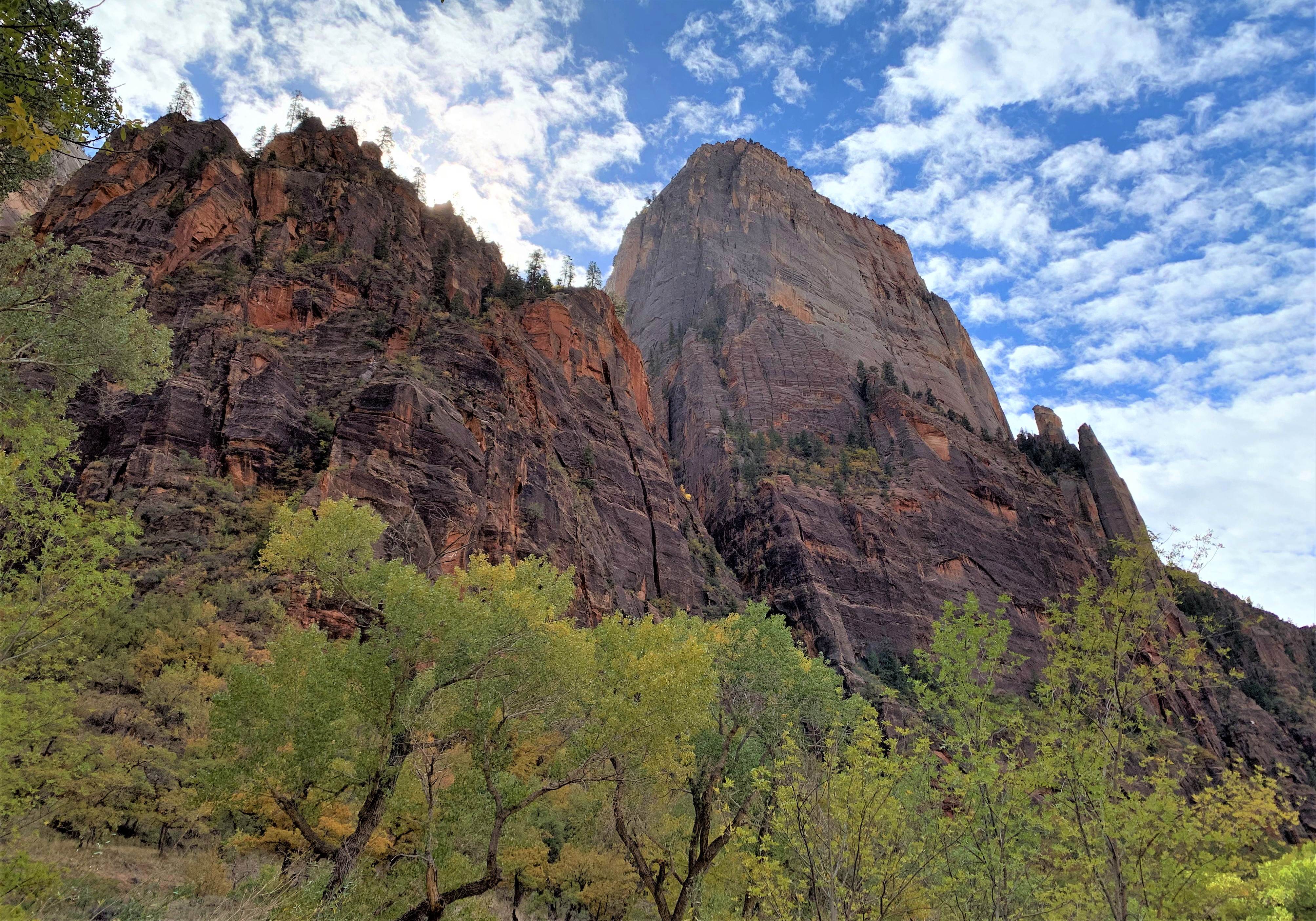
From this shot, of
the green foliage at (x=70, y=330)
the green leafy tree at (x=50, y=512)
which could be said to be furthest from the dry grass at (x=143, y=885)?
the green foliage at (x=70, y=330)

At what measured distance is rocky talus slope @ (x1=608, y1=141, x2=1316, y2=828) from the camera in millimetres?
60906

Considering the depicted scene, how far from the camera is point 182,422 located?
29266 millimetres

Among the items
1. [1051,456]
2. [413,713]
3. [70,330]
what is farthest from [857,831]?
[1051,456]

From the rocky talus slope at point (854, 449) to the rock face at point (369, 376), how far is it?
38.3 feet

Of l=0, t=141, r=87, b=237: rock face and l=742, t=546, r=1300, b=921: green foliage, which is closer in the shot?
l=742, t=546, r=1300, b=921: green foliage

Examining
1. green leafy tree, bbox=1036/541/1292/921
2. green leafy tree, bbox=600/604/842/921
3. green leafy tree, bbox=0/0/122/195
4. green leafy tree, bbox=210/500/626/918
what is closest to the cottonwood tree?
green leafy tree, bbox=600/604/842/921

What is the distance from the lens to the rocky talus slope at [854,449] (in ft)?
200

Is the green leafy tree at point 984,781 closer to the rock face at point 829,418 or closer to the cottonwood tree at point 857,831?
the cottonwood tree at point 857,831

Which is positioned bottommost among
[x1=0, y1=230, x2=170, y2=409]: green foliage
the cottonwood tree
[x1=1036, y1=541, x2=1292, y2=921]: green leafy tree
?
the cottonwood tree

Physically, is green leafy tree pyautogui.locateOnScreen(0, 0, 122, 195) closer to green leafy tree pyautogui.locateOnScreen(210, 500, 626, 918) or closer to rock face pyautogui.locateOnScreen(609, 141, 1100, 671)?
green leafy tree pyautogui.locateOnScreen(210, 500, 626, 918)

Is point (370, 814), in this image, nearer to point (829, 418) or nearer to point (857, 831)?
point (857, 831)

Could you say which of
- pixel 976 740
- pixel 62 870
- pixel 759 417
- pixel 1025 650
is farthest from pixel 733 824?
pixel 759 417

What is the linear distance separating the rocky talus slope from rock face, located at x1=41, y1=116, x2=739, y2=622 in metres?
11.7

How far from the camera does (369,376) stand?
36.2 meters
